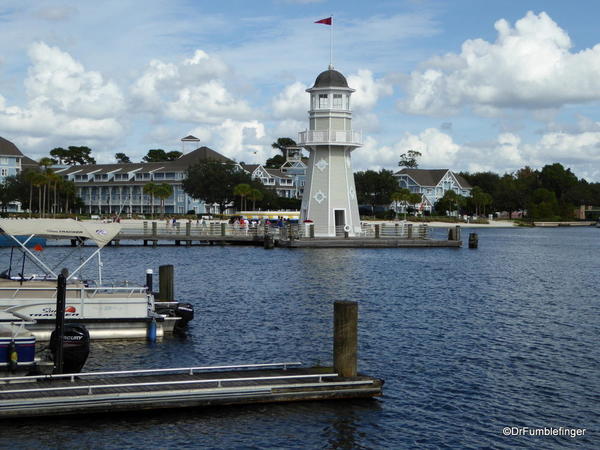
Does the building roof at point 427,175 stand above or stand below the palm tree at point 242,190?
above

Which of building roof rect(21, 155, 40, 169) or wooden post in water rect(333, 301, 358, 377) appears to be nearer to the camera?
wooden post in water rect(333, 301, 358, 377)

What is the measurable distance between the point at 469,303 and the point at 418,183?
5236 inches

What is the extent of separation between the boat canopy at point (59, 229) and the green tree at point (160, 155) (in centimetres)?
16909

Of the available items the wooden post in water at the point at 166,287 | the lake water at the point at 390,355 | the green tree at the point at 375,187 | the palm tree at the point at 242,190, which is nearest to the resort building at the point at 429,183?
the green tree at the point at 375,187

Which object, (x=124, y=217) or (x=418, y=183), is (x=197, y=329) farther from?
(x=418, y=183)

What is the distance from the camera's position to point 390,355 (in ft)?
82.2

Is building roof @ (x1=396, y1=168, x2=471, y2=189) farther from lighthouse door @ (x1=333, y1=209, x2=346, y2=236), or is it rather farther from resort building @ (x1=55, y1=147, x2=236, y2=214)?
lighthouse door @ (x1=333, y1=209, x2=346, y2=236)

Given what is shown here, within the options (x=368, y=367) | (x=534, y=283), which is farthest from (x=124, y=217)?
(x=368, y=367)

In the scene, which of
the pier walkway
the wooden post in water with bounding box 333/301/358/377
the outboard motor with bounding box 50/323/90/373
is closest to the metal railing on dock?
the pier walkway

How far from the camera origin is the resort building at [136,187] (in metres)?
146

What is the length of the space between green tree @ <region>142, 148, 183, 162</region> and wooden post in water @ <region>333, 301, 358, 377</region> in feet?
583

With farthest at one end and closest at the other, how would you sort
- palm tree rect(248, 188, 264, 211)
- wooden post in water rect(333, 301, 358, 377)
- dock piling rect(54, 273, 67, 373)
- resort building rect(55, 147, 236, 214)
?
resort building rect(55, 147, 236, 214) → palm tree rect(248, 188, 264, 211) → dock piling rect(54, 273, 67, 373) → wooden post in water rect(333, 301, 358, 377)

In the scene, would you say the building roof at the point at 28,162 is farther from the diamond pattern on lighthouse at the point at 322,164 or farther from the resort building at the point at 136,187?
the diamond pattern on lighthouse at the point at 322,164

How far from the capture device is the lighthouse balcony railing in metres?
66.9
